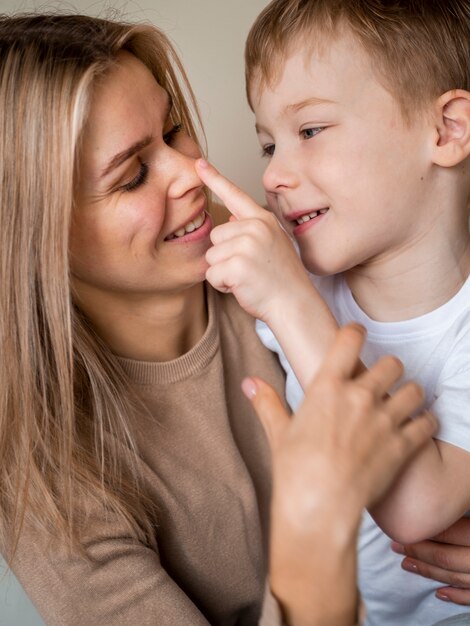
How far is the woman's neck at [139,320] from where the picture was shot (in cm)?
137

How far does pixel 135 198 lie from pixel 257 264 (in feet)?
0.88

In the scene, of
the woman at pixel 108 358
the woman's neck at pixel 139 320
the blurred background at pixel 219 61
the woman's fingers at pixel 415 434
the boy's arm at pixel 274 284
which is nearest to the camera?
the woman's fingers at pixel 415 434

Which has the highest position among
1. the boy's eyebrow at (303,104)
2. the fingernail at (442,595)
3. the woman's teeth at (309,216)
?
the boy's eyebrow at (303,104)

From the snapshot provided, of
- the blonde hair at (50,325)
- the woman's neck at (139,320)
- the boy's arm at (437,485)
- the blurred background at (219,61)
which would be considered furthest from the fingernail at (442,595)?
the blurred background at (219,61)

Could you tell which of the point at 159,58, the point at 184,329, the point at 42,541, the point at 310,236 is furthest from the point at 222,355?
the point at 159,58

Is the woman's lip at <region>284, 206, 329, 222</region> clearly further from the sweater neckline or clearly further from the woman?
the sweater neckline

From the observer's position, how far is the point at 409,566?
1.30 meters

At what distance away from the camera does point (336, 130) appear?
3.93 ft

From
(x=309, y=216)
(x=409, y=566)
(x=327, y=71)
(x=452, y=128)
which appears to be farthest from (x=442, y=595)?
(x=327, y=71)

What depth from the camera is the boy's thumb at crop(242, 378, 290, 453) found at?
0.88 metres

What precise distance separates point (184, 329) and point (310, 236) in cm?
35

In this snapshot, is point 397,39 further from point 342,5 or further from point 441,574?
point 441,574

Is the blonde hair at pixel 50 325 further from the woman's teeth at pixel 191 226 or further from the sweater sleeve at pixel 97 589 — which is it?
the woman's teeth at pixel 191 226

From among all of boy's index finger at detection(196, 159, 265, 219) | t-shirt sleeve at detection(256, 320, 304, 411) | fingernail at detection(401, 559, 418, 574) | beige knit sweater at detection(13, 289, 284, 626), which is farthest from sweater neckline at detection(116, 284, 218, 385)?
fingernail at detection(401, 559, 418, 574)
